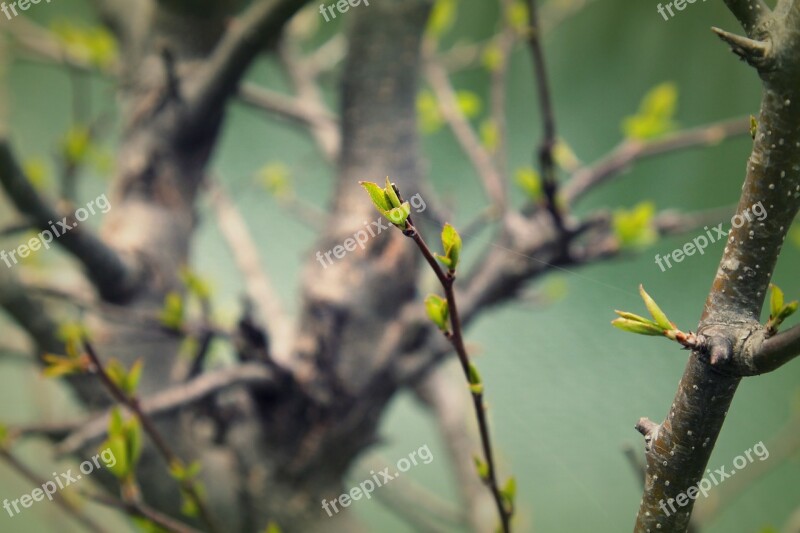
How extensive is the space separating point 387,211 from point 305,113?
62cm

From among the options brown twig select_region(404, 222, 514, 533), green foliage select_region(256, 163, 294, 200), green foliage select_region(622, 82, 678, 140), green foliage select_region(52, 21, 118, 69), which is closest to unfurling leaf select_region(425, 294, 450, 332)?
brown twig select_region(404, 222, 514, 533)

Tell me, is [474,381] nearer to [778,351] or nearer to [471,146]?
[778,351]

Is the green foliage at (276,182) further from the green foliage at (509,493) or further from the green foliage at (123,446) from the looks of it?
the green foliage at (509,493)

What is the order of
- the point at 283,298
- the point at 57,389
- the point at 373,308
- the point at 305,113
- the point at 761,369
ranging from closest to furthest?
1. the point at 761,369
2. the point at 373,308
3. the point at 305,113
4. the point at 283,298
5. the point at 57,389

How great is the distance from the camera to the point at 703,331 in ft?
0.79

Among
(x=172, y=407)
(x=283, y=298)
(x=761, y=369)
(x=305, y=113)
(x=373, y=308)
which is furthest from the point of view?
(x=283, y=298)

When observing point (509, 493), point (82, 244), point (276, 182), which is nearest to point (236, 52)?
point (82, 244)

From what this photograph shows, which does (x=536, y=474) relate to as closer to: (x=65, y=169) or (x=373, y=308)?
(x=373, y=308)

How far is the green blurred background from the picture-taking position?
0.45m

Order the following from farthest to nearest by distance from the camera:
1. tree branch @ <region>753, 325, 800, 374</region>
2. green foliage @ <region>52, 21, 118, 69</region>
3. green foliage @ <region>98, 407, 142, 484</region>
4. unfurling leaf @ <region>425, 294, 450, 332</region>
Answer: green foliage @ <region>52, 21, 118, 69</region> → green foliage @ <region>98, 407, 142, 484</region> → unfurling leaf @ <region>425, 294, 450, 332</region> → tree branch @ <region>753, 325, 800, 374</region>

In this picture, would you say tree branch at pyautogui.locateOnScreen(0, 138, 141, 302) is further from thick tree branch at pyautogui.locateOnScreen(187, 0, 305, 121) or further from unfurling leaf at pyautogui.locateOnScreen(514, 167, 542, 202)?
unfurling leaf at pyautogui.locateOnScreen(514, 167, 542, 202)

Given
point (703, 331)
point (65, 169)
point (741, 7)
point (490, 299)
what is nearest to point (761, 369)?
point (703, 331)

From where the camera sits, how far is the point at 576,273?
41 centimetres

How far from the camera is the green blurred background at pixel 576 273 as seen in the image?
453mm
